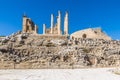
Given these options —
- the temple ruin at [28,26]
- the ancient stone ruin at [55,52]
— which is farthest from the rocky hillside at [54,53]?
the temple ruin at [28,26]

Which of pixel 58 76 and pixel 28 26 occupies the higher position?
pixel 28 26

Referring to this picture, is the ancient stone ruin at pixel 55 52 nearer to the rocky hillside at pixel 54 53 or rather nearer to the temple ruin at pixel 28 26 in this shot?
the rocky hillside at pixel 54 53

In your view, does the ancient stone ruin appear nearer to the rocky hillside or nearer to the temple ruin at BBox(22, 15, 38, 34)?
the rocky hillside

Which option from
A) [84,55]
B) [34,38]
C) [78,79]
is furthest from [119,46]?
[78,79]

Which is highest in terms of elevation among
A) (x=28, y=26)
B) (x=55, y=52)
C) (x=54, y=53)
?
(x=28, y=26)

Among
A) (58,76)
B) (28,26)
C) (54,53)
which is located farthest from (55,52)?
(28,26)

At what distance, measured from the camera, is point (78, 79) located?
1631 cm

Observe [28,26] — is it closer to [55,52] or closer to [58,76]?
[55,52]

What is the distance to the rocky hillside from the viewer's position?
3222cm

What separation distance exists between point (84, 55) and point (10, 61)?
11.0 m

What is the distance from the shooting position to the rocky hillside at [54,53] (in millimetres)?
32219

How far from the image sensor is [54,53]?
119 feet

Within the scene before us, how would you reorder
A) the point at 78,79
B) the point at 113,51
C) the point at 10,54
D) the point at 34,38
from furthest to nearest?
the point at 34,38 < the point at 113,51 < the point at 10,54 < the point at 78,79

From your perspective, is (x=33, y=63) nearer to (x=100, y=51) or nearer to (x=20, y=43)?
(x=20, y=43)
